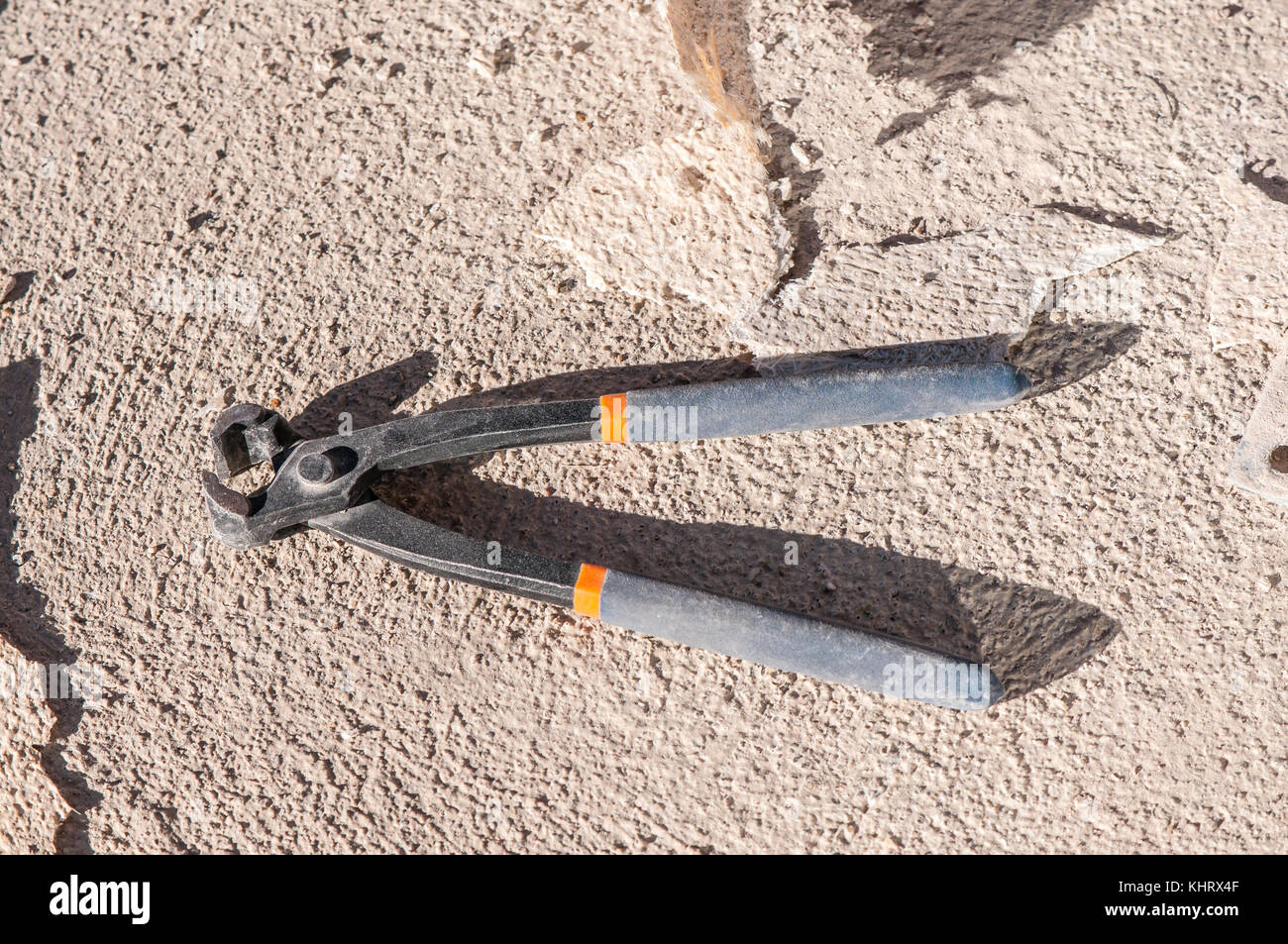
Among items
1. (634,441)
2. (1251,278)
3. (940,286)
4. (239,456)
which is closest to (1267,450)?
(1251,278)

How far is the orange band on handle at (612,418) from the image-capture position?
3.59 ft

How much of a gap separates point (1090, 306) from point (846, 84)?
0.47 m

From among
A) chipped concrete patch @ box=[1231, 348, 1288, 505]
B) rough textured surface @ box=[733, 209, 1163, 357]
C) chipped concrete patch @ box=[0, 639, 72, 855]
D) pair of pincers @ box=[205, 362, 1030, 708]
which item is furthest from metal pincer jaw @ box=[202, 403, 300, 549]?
chipped concrete patch @ box=[1231, 348, 1288, 505]

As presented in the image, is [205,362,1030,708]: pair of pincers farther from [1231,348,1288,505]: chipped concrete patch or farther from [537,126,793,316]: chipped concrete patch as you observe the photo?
[1231,348,1288,505]: chipped concrete patch

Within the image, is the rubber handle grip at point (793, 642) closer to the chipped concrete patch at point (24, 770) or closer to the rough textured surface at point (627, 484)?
the rough textured surface at point (627, 484)

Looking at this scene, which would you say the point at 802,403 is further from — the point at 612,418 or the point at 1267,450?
the point at 1267,450

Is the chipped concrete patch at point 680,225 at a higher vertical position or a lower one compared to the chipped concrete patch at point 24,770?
higher

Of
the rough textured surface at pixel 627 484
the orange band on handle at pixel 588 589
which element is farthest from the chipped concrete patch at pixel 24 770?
the orange band on handle at pixel 588 589

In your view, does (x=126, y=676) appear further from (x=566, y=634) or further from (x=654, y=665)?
(x=654, y=665)

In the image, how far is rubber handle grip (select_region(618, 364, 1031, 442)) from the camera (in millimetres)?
1086

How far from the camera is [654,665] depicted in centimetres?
117

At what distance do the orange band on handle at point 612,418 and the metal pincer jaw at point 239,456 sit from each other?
426 mm

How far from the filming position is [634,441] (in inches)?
43.3
